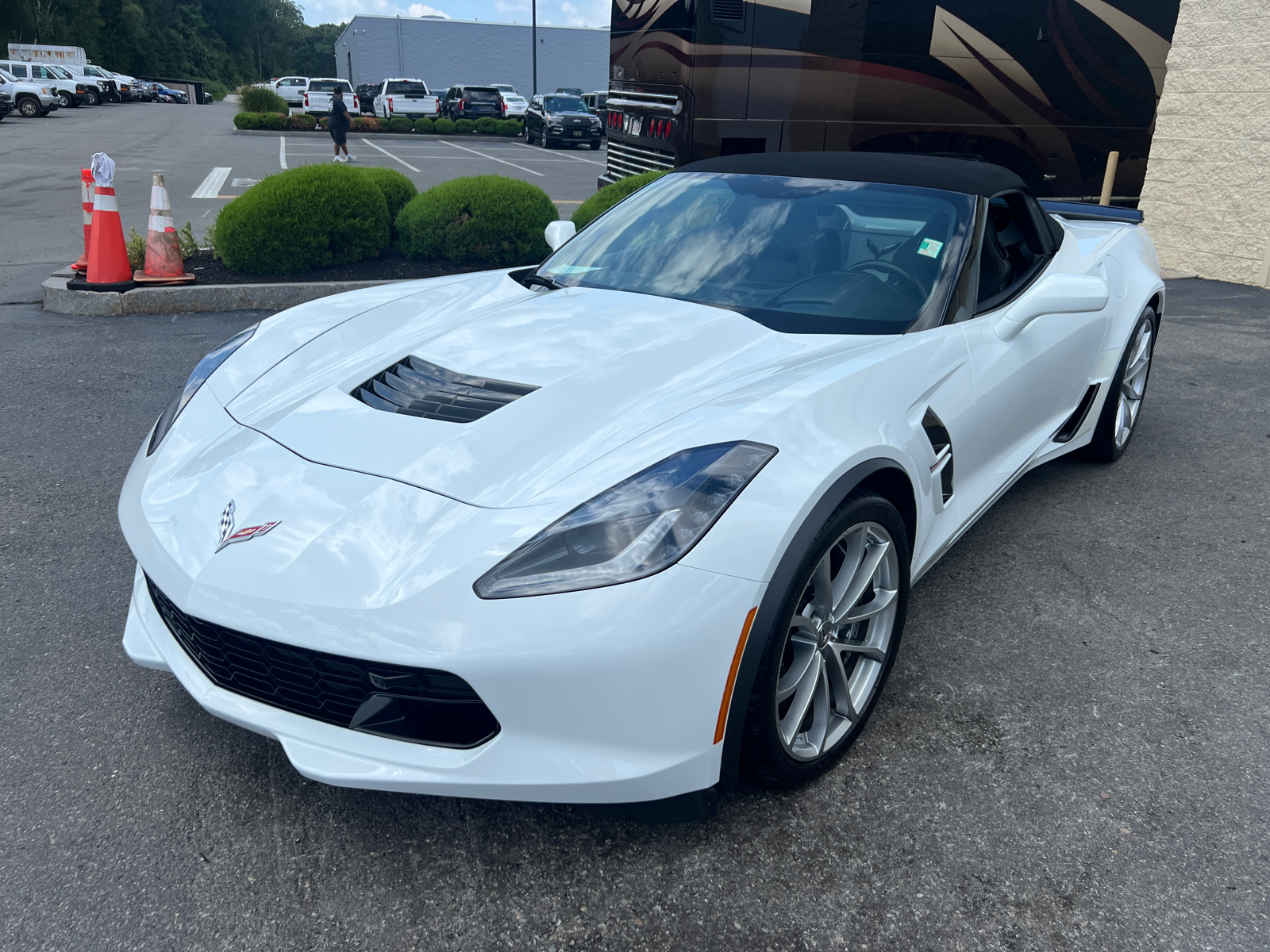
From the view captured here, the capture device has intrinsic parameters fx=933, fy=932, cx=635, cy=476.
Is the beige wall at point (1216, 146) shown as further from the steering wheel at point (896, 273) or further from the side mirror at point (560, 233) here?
the steering wheel at point (896, 273)

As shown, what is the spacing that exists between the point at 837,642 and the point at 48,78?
1972 inches

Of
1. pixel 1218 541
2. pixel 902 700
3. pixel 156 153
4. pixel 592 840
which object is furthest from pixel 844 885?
pixel 156 153

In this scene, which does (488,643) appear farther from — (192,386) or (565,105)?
(565,105)

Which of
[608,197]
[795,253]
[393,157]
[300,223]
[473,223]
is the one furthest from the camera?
[393,157]

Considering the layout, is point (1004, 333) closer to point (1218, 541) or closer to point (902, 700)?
point (902, 700)

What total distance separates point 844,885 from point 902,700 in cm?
73

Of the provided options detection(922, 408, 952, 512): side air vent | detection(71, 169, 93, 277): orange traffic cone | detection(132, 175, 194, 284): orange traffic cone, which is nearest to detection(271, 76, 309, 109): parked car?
detection(71, 169, 93, 277): orange traffic cone

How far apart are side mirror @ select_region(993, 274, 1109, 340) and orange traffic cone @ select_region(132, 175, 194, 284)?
632 cm

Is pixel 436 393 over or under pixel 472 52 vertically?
under

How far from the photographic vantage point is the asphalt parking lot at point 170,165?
31.7 feet

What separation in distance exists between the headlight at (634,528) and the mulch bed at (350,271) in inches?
222

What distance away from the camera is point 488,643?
5.53 feet

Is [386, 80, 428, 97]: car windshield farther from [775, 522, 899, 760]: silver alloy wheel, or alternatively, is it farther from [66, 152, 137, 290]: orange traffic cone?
[775, 522, 899, 760]: silver alloy wheel

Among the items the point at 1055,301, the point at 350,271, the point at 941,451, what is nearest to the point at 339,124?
the point at 350,271
